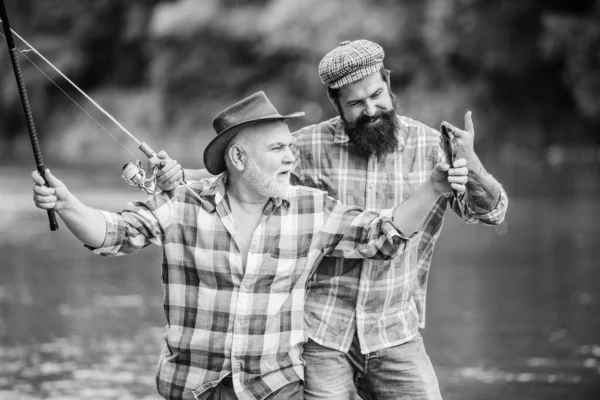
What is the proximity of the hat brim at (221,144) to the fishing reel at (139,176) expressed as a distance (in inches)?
8.4

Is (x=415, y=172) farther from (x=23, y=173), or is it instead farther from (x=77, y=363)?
(x=23, y=173)

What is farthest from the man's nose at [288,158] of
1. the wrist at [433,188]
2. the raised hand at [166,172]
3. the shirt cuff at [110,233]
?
the shirt cuff at [110,233]

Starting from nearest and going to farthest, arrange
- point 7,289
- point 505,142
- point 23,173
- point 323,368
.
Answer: point 323,368
point 7,289
point 505,142
point 23,173

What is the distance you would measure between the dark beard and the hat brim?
0.30 m

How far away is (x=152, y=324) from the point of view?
933 centimetres

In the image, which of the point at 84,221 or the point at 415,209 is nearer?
the point at 84,221

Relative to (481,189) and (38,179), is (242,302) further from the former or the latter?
(481,189)

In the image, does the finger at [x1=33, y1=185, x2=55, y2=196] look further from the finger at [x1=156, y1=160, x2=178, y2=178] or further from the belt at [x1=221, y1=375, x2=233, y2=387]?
the belt at [x1=221, y1=375, x2=233, y2=387]

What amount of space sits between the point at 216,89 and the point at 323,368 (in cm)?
2890

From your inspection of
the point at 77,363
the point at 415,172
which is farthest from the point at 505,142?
the point at 415,172

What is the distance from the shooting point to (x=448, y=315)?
9.52m

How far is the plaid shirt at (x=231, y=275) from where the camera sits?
12.9 ft

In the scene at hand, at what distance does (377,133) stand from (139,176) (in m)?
0.96

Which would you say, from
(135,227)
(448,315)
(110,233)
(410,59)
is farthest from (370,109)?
(410,59)
